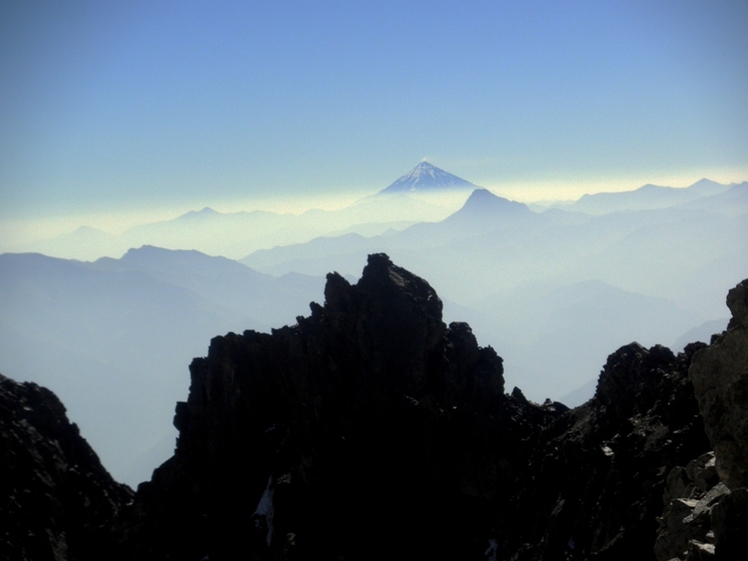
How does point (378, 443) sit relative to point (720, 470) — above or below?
below

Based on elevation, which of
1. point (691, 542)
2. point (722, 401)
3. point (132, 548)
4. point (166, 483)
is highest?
point (722, 401)

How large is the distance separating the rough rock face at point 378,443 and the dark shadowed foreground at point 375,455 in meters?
0.13

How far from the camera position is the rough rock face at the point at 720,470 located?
53.1ft

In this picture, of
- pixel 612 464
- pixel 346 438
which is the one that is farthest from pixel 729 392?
pixel 346 438

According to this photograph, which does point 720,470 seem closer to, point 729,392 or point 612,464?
point 729,392

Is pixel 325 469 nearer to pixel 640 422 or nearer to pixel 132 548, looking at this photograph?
pixel 132 548

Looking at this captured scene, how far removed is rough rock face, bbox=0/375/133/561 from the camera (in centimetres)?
6662

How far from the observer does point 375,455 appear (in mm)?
58812

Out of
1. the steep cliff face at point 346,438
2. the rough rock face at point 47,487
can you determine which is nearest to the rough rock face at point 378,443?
the steep cliff face at point 346,438

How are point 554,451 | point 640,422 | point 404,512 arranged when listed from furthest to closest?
point 404,512 < point 554,451 < point 640,422

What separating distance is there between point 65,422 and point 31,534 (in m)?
16.1

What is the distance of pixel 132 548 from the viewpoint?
6322 cm

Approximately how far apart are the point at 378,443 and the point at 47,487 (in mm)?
38413

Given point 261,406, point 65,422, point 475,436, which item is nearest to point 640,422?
point 475,436
